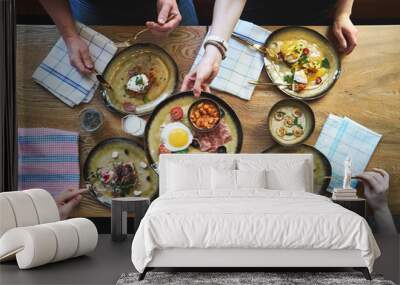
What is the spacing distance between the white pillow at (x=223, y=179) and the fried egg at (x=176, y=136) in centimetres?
81

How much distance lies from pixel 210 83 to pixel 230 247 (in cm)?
286

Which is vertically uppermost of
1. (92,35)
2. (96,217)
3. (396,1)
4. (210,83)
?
(396,1)

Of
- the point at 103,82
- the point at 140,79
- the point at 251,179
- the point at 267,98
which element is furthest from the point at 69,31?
the point at 251,179

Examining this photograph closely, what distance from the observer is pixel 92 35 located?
717 cm

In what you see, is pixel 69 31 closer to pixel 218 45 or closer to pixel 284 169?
pixel 218 45

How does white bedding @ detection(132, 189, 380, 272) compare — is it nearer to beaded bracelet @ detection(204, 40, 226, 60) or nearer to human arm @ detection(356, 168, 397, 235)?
human arm @ detection(356, 168, 397, 235)

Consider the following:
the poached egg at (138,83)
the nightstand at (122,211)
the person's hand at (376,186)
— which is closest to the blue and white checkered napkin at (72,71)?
the poached egg at (138,83)

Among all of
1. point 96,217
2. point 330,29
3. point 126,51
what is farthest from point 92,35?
point 330,29

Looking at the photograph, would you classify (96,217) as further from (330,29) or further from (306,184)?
(330,29)

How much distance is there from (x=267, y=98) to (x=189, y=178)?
4.38ft

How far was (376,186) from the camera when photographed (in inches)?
277

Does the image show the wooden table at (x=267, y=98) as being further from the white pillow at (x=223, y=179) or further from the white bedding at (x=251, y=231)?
the white bedding at (x=251, y=231)

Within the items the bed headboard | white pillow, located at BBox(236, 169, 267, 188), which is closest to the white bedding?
white pillow, located at BBox(236, 169, 267, 188)

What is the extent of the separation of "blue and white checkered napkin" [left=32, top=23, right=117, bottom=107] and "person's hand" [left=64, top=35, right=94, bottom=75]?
43 millimetres
